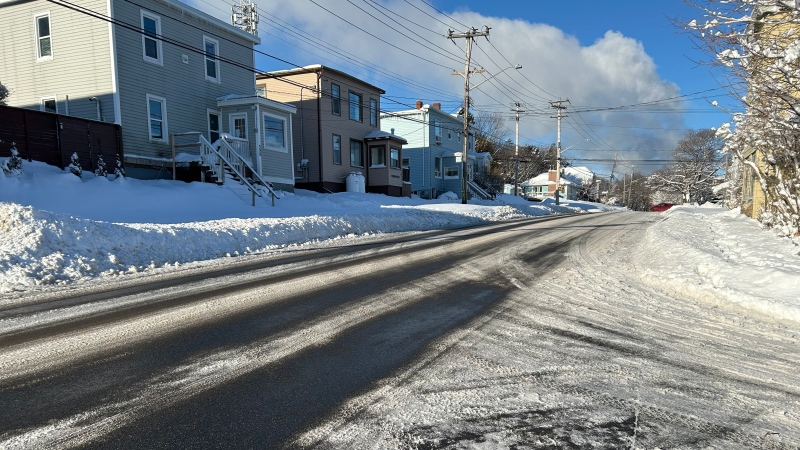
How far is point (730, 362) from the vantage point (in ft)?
12.5

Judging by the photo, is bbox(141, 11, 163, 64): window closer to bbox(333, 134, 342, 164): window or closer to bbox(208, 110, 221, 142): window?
bbox(208, 110, 221, 142): window

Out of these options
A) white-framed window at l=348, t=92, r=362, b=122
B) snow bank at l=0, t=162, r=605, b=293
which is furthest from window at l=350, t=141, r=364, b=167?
snow bank at l=0, t=162, r=605, b=293

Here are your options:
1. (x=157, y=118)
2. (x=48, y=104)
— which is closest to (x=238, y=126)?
(x=157, y=118)

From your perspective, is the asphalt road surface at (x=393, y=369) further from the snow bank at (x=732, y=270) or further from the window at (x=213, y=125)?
the window at (x=213, y=125)

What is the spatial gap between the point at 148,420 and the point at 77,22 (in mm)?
21208

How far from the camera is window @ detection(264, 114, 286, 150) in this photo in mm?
22594

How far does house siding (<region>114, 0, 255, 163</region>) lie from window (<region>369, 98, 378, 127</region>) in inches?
419

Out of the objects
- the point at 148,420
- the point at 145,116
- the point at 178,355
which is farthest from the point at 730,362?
the point at 145,116

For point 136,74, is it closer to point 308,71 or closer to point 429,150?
point 308,71

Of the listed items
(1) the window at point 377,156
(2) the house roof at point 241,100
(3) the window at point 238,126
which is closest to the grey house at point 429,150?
(1) the window at point 377,156

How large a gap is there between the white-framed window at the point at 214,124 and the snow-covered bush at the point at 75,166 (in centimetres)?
756

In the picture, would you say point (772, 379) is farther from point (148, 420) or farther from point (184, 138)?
point (184, 138)

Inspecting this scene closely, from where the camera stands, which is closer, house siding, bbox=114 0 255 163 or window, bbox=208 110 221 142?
house siding, bbox=114 0 255 163

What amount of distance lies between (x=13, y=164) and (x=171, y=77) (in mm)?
Result: 8658
